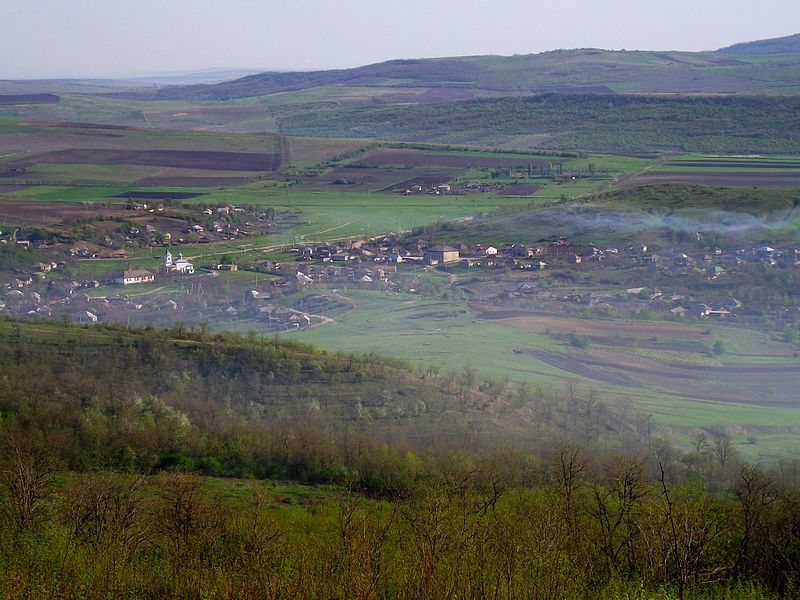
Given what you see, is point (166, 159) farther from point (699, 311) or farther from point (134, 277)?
point (699, 311)

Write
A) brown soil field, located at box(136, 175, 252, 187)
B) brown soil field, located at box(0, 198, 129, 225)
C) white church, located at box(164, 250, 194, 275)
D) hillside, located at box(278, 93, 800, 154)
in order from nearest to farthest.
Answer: white church, located at box(164, 250, 194, 275) → brown soil field, located at box(0, 198, 129, 225) → brown soil field, located at box(136, 175, 252, 187) → hillside, located at box(278, 93, 800, 154)

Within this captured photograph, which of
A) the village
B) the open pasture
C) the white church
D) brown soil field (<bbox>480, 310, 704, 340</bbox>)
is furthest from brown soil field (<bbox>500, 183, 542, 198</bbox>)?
brown soil field (<bbox>480, 310, 704, 340</bbox>)

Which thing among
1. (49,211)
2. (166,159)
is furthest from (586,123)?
(49,211)

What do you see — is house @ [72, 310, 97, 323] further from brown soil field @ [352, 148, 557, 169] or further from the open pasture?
brown soil field @ [352, 148, 557, 169]

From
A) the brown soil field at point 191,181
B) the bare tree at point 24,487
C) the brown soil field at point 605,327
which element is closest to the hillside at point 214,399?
the bare tree at point 24,487

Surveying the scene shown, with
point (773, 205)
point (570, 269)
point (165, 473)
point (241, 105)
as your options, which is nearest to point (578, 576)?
point (165, 473)

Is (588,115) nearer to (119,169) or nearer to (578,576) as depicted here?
(119,169)

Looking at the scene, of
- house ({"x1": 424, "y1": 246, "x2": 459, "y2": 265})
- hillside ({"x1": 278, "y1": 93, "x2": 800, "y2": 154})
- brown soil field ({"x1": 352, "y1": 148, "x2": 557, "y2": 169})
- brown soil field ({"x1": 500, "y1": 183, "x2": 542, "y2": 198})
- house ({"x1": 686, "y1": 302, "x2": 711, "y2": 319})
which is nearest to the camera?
house ({"x1": 686, "y1": 302, "x2": 711, "y2": 319})
